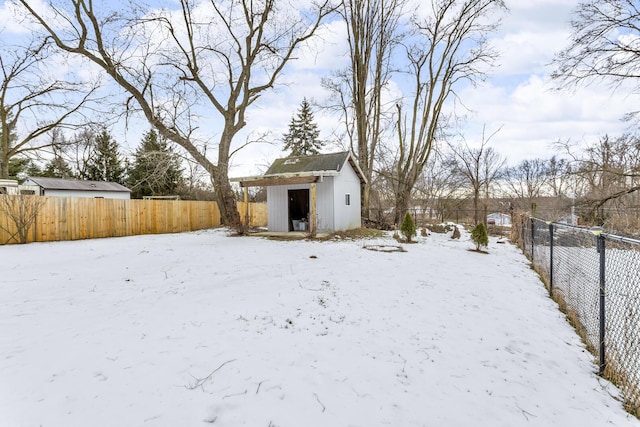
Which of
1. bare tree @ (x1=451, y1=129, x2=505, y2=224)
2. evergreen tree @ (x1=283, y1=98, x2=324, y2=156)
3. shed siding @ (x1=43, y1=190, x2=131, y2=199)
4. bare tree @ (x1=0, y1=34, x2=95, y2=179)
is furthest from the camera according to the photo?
evergreen tree @ (x1=283, y1=98, x2=324, y2=156)

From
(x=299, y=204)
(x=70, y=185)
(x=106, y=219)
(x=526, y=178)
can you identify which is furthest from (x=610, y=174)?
(x=70, y=185)

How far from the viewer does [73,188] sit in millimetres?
19484

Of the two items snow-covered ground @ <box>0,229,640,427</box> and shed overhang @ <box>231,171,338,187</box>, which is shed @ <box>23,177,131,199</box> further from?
snow-covered ground @ <box>0,229,640,427</box>

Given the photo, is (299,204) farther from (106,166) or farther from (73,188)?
(106,166)

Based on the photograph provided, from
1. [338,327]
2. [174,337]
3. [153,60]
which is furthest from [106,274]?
[153,60]

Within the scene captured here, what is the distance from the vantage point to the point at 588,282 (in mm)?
3756

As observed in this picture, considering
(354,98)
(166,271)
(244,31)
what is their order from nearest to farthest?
(166,271) → (244,31) → (354,98)

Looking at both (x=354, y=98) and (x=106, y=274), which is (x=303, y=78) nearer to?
(x=354, y=98)

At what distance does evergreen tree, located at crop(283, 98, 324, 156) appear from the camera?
1121 inches

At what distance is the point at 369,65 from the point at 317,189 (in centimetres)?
908

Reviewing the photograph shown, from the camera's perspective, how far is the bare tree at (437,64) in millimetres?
15039

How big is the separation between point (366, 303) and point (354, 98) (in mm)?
14576

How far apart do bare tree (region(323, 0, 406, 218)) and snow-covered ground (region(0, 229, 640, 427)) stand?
11.4 meters

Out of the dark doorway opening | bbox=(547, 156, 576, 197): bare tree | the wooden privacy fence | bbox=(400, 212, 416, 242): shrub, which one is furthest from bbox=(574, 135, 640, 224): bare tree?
the wooden privacy fence
